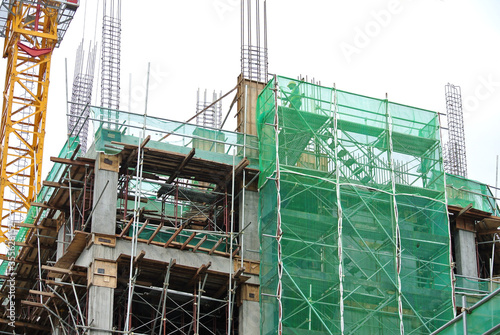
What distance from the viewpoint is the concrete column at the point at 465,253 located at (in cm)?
4531

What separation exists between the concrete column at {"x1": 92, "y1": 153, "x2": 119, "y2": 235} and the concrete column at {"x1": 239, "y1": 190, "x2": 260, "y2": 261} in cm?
569

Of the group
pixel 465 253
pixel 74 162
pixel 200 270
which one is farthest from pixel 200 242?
pixel 465 253

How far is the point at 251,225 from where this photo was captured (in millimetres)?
41219

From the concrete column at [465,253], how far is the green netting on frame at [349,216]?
13.7 ft

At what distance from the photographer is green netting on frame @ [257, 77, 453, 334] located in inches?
1505

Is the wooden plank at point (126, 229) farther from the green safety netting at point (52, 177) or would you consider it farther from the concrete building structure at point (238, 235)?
the green safety netting at point (52, 177)

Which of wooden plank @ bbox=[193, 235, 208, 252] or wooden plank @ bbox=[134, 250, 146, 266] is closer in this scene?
wooden plank @ bbox=[134, 250, 146, 266]

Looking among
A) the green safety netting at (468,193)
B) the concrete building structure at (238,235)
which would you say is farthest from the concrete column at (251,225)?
the green safety netting at (468,193)

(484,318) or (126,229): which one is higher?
(126,229)

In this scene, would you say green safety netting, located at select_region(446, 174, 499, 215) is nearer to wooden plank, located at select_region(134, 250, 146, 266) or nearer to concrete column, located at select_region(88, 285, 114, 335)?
wooden plank, located at select_region(134, 250, 146, 266)

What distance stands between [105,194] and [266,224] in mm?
6771

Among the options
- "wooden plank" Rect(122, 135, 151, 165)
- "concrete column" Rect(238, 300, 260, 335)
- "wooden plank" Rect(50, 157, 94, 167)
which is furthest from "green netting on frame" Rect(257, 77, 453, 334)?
"wooden plank" Rect(50, 157, 94, 167)

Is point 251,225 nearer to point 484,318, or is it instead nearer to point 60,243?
point 60,243

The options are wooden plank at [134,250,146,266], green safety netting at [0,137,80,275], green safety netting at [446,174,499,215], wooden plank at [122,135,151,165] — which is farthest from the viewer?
green safety netting at [446,174,499,215]
